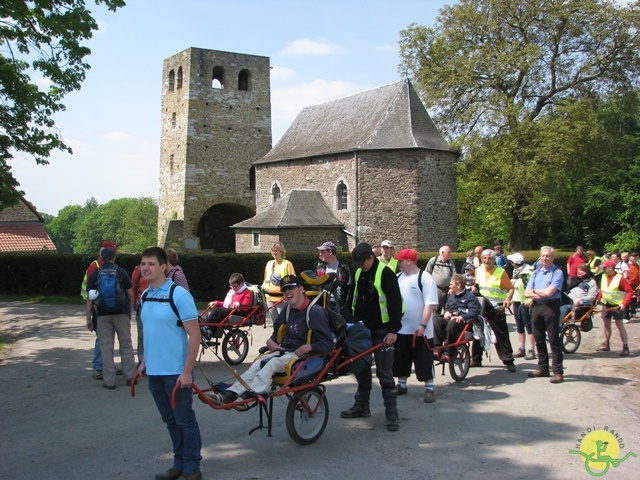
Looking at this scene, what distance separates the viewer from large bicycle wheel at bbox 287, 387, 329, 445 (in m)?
5.66

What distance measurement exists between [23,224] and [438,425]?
1244 inches

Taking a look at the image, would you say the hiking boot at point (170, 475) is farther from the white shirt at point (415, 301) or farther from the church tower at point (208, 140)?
the church tower at point (208, 140)

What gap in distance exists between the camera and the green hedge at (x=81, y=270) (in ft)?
65.5

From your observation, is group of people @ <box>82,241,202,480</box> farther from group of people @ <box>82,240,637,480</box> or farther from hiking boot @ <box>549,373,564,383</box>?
hiking boot @ <box>549,373,564,383</box>

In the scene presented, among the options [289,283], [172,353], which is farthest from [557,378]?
[172,353]

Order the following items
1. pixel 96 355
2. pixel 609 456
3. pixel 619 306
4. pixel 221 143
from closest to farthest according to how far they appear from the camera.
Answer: pixel 609 456 < pixel 96 355 < pixel 619 306 < pixel 221 143

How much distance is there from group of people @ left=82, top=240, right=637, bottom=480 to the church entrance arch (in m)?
30.5

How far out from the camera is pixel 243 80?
40.5m

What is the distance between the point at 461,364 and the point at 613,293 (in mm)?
4114

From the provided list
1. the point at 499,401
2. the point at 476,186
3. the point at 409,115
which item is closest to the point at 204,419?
the point at 499,401

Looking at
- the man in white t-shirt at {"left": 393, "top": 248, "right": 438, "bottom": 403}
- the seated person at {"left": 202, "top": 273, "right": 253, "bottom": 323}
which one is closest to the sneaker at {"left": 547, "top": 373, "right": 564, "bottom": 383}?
the man in white t-shirt at {"left": 393, "top": 248, "right": 438, "bottom": 403}

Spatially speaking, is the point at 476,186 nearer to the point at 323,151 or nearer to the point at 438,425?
the point at 323,151

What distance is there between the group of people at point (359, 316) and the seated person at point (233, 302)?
0.07ft

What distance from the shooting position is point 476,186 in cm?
3319
